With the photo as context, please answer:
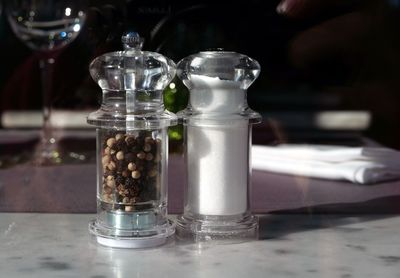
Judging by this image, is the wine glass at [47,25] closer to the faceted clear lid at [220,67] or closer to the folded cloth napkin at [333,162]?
the folded cloth napkin at [333,162]

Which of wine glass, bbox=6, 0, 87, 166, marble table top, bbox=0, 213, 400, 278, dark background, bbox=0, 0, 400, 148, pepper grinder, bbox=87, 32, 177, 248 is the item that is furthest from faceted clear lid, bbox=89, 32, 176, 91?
wine glass, bbox=6, 0, 87, 166

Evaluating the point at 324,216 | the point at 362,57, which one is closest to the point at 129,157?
the point at 324,216

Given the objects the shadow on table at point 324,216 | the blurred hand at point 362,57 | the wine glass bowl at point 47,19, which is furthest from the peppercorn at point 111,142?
the blurred hand at point 362,57

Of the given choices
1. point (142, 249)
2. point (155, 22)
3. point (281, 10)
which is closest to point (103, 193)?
point (142, 249)

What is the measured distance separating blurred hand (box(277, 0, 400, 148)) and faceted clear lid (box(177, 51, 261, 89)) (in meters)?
0.56

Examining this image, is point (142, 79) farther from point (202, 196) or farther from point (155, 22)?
point (155, 22)

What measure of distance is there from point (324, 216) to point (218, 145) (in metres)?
0.15

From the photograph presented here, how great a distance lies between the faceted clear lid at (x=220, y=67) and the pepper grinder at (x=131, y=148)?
20mm

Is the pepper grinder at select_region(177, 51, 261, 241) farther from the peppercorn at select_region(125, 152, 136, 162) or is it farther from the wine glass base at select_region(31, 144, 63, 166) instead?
the wine glass base at select_region(31, 144, 63, 166)

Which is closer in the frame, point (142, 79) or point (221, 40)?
point (142, 79)

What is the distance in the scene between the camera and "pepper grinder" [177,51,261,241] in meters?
0.65

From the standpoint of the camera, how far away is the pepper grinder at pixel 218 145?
0.65 meters

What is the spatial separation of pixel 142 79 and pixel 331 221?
229mm

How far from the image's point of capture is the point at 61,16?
3.50 ft
